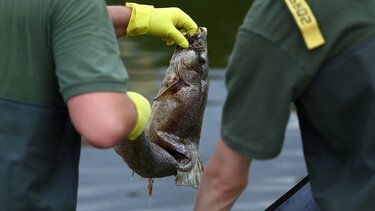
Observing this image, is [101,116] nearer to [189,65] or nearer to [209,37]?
[189,65]

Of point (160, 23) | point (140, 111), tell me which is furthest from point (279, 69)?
point (160, 23)

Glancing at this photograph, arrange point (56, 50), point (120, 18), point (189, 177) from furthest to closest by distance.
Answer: point (189, 177) < point (120, 18) < point (56, 50)

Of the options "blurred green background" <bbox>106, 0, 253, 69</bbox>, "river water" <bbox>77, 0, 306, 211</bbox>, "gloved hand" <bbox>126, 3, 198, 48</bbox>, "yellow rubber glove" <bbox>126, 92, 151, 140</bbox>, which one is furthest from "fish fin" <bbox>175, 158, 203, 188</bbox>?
"blurred green background" <bbox>106, 0, 253, 69</bbox>

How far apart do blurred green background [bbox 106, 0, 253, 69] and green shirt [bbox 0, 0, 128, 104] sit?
6.59m

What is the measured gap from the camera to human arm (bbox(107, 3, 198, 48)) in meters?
3.81

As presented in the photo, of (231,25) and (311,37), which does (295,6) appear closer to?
(311,37)

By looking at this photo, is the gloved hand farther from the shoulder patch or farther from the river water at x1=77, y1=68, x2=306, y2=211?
the river water at x1=77, y1=68, x2=306, y2=211

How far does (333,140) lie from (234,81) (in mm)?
308

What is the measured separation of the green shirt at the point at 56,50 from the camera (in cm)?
299

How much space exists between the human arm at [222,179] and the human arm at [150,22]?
79cm

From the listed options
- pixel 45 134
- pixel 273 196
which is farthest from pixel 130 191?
pixel 45 134

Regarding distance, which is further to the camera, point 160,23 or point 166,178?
point 166,178

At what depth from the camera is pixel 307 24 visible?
9.44 feet

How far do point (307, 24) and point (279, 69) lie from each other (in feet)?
0.43
